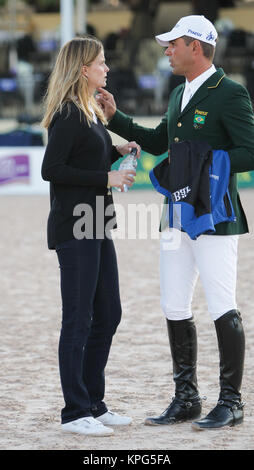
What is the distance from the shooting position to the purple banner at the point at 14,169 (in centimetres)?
1548

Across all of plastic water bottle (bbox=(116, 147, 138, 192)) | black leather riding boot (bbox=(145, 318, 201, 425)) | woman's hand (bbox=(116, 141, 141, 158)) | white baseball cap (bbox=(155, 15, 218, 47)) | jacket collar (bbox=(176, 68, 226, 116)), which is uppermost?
white baseball cap (bbox=(155, 15, 218, 47))

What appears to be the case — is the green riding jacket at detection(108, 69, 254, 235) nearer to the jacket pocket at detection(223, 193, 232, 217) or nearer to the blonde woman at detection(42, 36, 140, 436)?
the jacket pocket at detection(223, 193, 232, 217)

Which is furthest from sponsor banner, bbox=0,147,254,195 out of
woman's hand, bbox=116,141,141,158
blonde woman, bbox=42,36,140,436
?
blonde woman, bbox=42,36,140,436

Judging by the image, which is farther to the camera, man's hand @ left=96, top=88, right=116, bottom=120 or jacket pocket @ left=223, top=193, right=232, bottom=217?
man's hand @ left=96, top=88, right=116, bottom=120

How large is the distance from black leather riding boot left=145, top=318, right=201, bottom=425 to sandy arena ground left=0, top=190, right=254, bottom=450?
11 cm

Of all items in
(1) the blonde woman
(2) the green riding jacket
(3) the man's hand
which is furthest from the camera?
(3) the man's hand

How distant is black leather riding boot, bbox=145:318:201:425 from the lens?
15.8 feet

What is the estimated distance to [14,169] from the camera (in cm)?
1579

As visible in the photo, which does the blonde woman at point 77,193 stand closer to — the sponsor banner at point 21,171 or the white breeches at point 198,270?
the white breeches at point 198,270

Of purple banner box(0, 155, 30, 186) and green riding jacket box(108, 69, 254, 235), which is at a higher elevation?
green riding jacket box(108, 69, 254, 235)

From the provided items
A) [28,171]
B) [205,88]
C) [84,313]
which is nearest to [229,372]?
[84,313]

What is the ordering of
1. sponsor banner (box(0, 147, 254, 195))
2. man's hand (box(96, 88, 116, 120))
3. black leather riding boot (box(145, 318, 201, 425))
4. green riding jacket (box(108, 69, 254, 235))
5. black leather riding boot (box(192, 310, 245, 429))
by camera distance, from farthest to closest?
sponsor banner (box(0, 147, 254, 195)), man's hand (box(96, 88, 116, 120)), black leather riding boot (box(145, 318, 201, 425)), black leather riding boot (box(192, 310, 245, 429)), green riding jacket (box(108, 69, 254, 235))

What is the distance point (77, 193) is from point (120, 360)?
1.88 meters

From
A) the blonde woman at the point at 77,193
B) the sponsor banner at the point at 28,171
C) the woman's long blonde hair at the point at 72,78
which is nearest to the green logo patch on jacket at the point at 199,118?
the blonde woman at the point at 77,193
